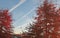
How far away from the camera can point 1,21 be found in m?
40.0

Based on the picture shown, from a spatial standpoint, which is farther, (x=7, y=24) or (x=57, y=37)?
(x=7, y=24)

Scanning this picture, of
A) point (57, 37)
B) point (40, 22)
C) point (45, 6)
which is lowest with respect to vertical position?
point (57, 37)

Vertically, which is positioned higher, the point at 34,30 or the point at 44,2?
the point at 44,2

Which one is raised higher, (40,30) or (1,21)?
(1,21)

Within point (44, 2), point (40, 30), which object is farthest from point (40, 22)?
point (44, 2)

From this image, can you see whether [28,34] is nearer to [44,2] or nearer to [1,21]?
[44,2]

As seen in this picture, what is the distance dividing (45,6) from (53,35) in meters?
4.34

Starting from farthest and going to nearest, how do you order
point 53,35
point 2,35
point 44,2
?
1. point 2,35
2. point 44,2
3. point 53,35

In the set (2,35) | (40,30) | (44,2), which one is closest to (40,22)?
(40,30)

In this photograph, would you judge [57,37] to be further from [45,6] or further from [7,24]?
[7,24]

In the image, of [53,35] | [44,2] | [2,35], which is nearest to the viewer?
[53,35]

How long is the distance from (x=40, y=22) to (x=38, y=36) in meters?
1.83

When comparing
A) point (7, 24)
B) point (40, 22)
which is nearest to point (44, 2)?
point (40, 22)

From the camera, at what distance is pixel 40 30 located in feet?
108
